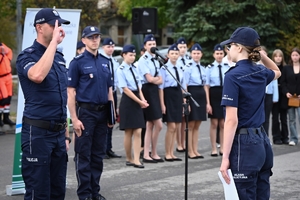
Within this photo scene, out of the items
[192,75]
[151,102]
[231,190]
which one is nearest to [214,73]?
[192,75]

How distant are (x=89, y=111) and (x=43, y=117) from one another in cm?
227

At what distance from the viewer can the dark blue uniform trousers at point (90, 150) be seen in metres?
8.17

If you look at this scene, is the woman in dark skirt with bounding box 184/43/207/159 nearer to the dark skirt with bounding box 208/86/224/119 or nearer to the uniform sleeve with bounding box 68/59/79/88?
the dark skirt with bounding box 208/86/224/119

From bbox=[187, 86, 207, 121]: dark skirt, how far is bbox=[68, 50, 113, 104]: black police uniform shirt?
4.10 m

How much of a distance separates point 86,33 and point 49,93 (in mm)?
2487

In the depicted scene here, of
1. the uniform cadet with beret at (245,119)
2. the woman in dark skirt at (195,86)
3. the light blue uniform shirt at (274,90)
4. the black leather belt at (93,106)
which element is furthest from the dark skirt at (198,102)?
the uniform cadet with beret at (245,119)

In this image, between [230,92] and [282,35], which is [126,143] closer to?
[230,92]

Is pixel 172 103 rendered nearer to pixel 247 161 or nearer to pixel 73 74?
pixel 73 74

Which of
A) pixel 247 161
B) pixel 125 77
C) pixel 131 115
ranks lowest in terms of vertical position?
pixel 247 161

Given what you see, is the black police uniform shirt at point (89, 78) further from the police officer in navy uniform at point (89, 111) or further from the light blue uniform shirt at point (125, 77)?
the light blue uniform shirt at point (125, 77)

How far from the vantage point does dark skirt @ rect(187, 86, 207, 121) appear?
12.3 meters

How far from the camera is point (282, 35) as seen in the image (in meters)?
26.2

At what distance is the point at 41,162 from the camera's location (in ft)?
19.5

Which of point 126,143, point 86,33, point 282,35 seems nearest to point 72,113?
point 86,33
